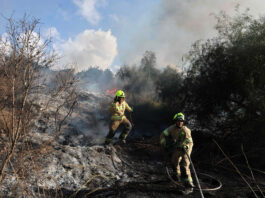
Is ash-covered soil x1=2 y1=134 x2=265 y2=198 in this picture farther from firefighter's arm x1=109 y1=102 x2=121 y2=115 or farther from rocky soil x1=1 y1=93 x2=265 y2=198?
firefighter's arm x1=109 y1=102 x2=121 y2=115

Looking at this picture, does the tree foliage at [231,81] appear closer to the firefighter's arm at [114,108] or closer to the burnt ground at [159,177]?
the burnt ground at [159,177]

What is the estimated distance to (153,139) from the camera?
11727mm

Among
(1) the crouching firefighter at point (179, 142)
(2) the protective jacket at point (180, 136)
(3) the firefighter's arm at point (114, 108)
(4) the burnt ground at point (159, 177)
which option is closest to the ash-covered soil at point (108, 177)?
(4) the burnt ground at point (159, 177)

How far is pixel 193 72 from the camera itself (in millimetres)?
13242

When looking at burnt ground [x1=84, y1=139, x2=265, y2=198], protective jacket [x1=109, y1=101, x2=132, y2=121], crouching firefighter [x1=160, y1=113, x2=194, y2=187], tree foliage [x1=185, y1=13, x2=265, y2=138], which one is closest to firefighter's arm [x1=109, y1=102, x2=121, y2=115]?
protective jacket [x1=109, y1=101, x2=132, y2=121]

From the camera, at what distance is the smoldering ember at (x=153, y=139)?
171 inches

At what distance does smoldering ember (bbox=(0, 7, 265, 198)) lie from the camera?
435cm

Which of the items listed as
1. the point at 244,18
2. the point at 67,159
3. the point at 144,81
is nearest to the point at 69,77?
the point at 67,159

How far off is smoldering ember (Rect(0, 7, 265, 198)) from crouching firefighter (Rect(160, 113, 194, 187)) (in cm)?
3

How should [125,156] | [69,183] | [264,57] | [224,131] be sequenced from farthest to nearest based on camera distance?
[224,131]
[264,57]
[125,156]
[69,183]

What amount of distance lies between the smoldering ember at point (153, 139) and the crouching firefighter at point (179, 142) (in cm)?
3

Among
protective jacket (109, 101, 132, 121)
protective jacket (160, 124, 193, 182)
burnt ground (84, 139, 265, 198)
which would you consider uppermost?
protective jacket (109, 101, 132, 121)

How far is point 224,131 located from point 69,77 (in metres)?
8.48

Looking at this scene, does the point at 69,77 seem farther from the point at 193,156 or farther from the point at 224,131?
the point at 224,131
